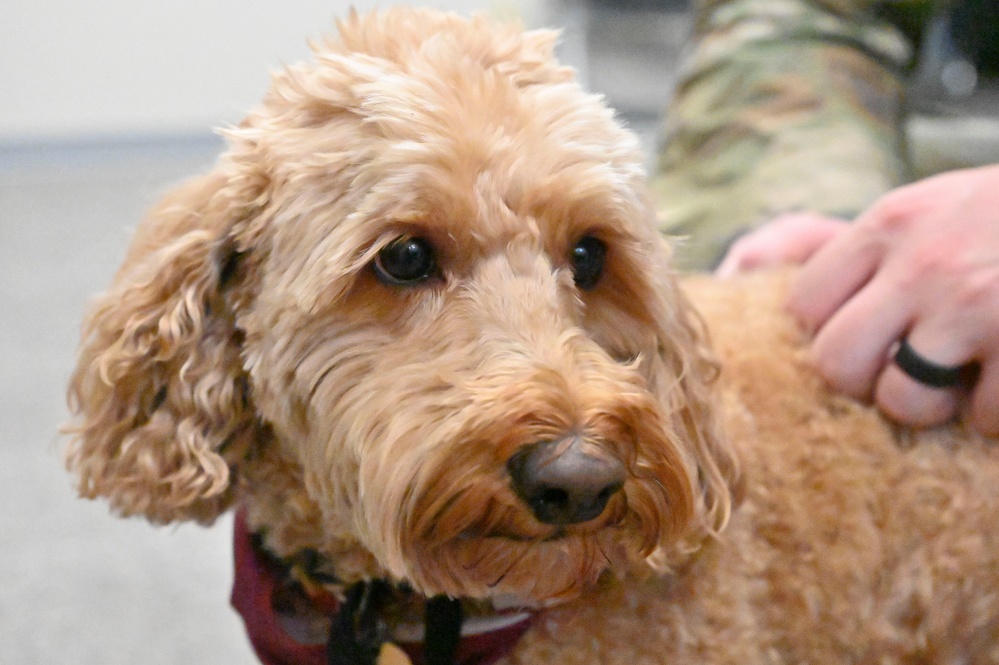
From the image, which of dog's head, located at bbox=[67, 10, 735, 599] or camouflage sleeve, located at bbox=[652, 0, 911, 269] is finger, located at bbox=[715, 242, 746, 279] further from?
dog's head, located at bbox=[67, 10, 735, 599]

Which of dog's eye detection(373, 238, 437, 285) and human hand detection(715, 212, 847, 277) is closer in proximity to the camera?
dog's eye detection(373, 238, 437, 285)

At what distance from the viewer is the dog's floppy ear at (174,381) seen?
1.11 m

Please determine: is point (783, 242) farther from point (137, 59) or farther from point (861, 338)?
point (137, 59)

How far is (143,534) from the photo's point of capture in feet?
6.86

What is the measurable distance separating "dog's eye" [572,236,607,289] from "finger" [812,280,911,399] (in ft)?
1.28

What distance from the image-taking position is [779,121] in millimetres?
2061

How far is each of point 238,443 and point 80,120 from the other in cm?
441

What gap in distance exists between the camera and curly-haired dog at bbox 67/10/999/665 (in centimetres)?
94

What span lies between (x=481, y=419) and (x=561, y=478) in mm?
96

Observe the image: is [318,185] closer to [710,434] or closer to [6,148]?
[710,434]

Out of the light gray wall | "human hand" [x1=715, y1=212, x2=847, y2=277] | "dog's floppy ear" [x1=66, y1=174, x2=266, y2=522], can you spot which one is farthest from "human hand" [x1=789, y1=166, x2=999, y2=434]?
the light gray wall

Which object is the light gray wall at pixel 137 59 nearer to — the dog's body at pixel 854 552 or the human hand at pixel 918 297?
the human hand at pixel 918 297

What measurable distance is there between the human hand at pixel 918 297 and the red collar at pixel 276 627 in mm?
567

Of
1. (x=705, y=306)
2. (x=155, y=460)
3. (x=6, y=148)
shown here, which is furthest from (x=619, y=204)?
(x=6, y=148)
